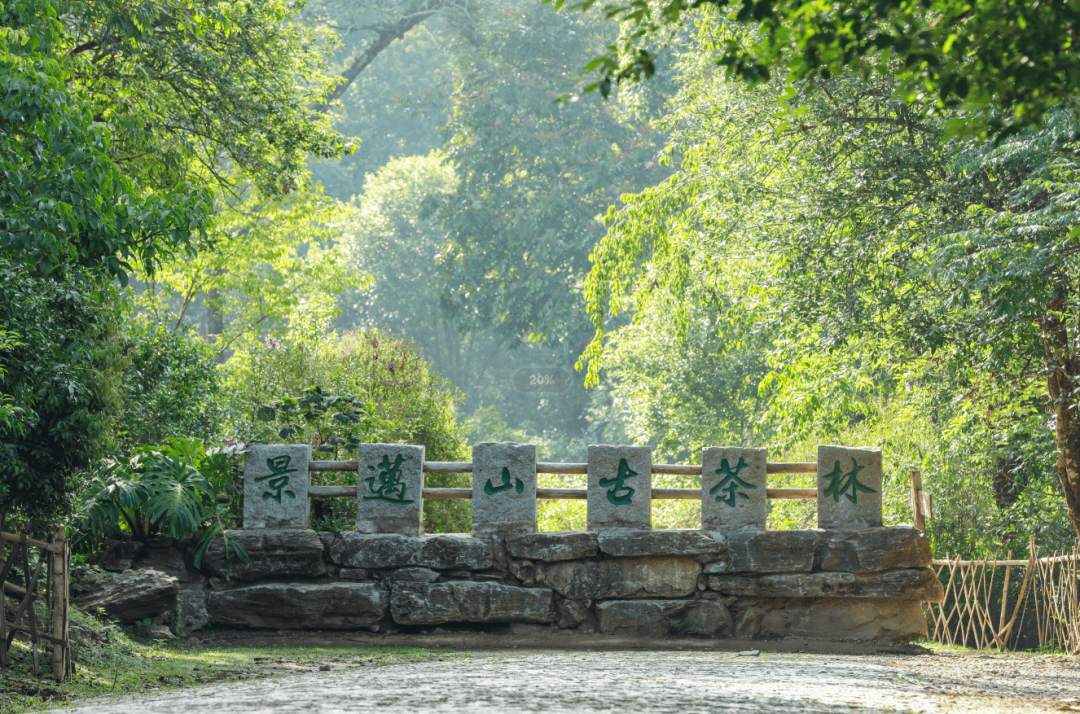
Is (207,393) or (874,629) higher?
(207,393)

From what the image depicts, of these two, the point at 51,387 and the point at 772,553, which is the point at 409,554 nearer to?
the point at 772,553

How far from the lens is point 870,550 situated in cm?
808

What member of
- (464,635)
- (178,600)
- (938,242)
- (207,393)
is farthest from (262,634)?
(938,242)

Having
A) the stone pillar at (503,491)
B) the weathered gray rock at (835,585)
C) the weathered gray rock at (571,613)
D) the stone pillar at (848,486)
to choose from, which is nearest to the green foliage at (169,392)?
the stone pillar at (503,491)

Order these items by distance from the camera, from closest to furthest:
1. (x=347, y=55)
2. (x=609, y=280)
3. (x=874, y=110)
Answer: (x=874, y=110) < (x=609, y=280) < (x=347, y=55)

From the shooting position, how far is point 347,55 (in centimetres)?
3362

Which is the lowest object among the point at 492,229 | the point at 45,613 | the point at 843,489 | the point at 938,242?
the point at 45,613

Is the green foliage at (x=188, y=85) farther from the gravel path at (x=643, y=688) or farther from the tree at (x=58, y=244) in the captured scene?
the gravel path at (x=643, y=688)

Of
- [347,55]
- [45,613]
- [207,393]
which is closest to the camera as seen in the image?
[45,613]

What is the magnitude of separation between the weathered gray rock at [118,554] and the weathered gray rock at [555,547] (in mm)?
3060

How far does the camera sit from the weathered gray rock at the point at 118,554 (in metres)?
7.50

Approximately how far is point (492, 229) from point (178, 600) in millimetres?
17818

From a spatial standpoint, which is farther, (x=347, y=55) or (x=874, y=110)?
(x=347, y=55)

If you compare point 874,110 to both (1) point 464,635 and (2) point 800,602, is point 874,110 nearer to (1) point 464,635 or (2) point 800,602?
(2) point 800,602
